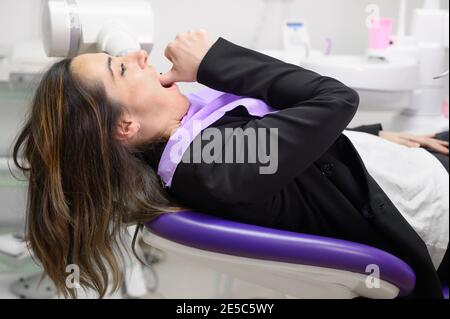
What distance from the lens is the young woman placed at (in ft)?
2.81

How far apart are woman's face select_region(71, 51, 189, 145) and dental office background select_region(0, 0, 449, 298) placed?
10cm

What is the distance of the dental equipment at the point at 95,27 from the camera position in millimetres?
1056

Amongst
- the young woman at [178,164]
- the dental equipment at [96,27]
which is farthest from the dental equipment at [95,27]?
the young woman at [178,164]

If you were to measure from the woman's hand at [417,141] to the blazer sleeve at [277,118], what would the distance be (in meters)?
0.45

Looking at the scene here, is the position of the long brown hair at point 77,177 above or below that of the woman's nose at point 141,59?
below

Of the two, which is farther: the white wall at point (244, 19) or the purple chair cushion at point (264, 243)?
the white wall at point (244, 19)

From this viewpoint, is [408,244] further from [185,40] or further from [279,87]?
[185,40]

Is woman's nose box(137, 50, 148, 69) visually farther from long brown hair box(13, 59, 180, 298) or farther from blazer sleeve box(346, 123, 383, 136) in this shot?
blazer sleeve box(346, 123, 383, 136)

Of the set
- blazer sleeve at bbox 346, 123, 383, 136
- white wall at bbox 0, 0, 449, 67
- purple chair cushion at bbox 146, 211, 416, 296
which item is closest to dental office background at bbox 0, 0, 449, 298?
white wall at bbox 0, 0, 449, 67

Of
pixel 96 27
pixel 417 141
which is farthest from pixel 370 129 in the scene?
pixel 96 27

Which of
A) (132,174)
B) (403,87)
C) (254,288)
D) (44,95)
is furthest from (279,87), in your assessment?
(254,288)

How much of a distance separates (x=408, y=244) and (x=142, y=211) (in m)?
0.46

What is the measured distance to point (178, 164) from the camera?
893 mm

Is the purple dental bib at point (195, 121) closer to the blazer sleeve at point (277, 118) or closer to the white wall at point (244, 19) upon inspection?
the blazer sleeve at point (277, 118)
